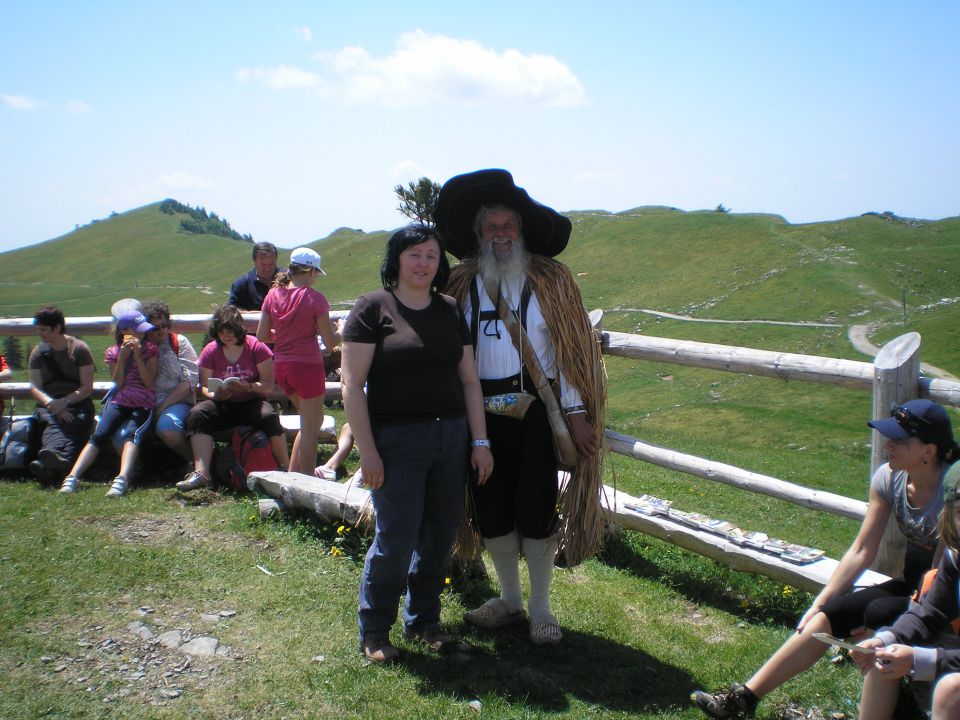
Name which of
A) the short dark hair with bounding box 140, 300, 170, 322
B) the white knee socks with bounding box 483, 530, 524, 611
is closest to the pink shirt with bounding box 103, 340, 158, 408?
the short dark hair with bounding box 140, 300, 170, 322

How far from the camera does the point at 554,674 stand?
3523 millimetres

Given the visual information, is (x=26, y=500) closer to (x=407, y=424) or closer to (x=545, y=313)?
(x=407, y=424)

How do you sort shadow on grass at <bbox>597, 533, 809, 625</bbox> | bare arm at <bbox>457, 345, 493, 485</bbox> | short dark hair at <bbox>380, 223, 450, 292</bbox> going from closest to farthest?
short dark hair at <bbox>380, 223, 450, 292</bbox> → bare arm at <bbox>457, 345, 493, 485</bbox> → shadow on grass at <bbox>597, 533, 809, 625</bbox>

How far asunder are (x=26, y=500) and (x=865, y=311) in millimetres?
27050

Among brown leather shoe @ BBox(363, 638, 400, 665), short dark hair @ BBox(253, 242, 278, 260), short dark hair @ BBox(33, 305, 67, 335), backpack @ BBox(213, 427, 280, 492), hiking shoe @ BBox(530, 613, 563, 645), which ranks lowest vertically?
hiking shoe @ BBox(530, 613, 563, 645)

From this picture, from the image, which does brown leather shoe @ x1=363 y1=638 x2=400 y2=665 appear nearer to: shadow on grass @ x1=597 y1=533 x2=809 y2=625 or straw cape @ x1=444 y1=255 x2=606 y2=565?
straw cape @ x1=444 y1=255 x2=606 y2=565

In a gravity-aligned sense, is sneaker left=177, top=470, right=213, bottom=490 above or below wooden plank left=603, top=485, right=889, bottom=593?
above

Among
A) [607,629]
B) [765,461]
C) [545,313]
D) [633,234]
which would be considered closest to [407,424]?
[545,313]

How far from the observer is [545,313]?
3.75 metres

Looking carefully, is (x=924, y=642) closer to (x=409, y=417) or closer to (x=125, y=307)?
(x=409, y=417)

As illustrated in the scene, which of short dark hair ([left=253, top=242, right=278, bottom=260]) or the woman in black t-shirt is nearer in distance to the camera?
the woman in black t-shirt

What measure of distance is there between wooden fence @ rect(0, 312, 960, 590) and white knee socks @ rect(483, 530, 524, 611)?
0.54 m

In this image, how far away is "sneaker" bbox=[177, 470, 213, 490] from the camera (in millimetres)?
5848

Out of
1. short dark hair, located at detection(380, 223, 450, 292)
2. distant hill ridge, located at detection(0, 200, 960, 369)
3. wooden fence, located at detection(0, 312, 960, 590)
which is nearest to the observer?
short dark hair, located at detection(380, 223, 450, 292)
